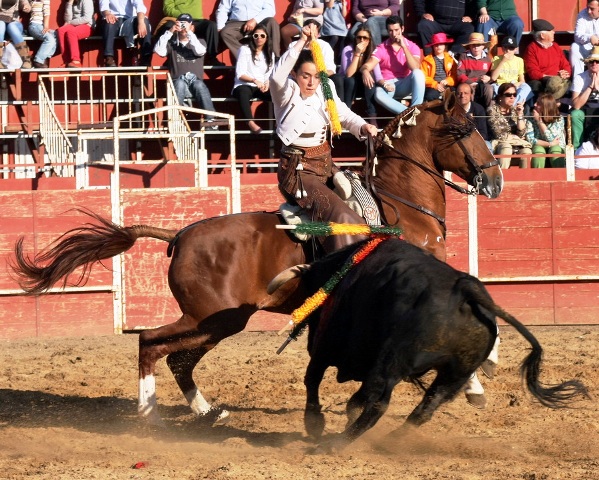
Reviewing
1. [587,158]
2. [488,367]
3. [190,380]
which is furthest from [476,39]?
[190,380]

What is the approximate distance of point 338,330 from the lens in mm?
4957

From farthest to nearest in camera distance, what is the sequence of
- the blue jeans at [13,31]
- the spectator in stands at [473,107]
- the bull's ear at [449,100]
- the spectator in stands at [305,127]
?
the blue jeans at [13,31]
the spectator in stands at [473,107]
the bull's ear at [449,100]
the spectator in stands at [305,127]

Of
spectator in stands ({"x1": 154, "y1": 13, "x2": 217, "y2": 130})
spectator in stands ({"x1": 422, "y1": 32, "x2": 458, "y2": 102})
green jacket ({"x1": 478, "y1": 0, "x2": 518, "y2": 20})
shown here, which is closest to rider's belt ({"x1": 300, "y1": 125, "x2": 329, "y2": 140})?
spectator in stands ({"x1": 422, "y1": 32, "x2": 458, "y2": 102})

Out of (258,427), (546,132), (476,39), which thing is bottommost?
(258,427)

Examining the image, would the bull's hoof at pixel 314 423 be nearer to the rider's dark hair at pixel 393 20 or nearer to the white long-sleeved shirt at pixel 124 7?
the rider's dark hair at pixel 393 20

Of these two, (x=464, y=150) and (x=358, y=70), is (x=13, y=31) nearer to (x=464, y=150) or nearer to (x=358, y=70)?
(x=358, y=70)

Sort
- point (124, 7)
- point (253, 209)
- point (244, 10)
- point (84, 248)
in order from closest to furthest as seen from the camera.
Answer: point (84, 248), point (253, 209), point (244, 10), point (124, 7)

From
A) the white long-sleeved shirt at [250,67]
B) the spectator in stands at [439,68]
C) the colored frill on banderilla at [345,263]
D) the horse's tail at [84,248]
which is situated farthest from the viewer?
A: the white long-sleeved shirt at [250,67]

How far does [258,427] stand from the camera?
5941mm

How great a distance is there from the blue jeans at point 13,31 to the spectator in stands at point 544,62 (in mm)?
6467

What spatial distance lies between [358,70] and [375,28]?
0.73 metres

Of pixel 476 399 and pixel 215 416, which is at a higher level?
pixel 476 399

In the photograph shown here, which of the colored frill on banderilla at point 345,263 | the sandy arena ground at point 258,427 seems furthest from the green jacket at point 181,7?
the colored frill on banderilla at point 345,263

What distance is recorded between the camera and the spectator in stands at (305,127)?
6121 mm
